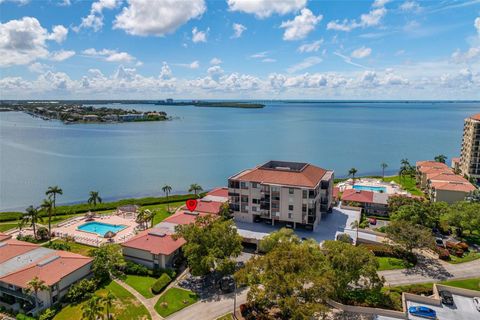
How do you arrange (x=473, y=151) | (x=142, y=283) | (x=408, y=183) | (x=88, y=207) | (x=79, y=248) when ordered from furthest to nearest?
(x=408, y=183) → (x=473, y=151) → (x=88, y=207) → (x=79, y=248) → (x=142, y=283)

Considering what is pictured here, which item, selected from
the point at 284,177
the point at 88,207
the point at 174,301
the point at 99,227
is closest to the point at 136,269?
the point at 174,301

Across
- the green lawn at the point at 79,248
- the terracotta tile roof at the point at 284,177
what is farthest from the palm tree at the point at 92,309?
the terracotta tile roof at the point at 284,177

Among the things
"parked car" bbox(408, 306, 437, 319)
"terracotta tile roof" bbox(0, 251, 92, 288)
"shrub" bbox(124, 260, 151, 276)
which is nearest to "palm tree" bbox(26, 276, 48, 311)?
"terracotta tile roof" bbox(0, 251, 92, 288)

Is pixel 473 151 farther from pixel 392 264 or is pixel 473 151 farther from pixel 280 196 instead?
pixel 280 196

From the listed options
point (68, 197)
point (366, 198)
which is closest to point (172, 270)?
point (366, 198)

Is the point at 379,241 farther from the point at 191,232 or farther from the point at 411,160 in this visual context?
the point at 411,160

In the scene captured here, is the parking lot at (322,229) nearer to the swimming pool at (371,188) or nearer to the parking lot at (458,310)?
the parking lot at (458,310)
